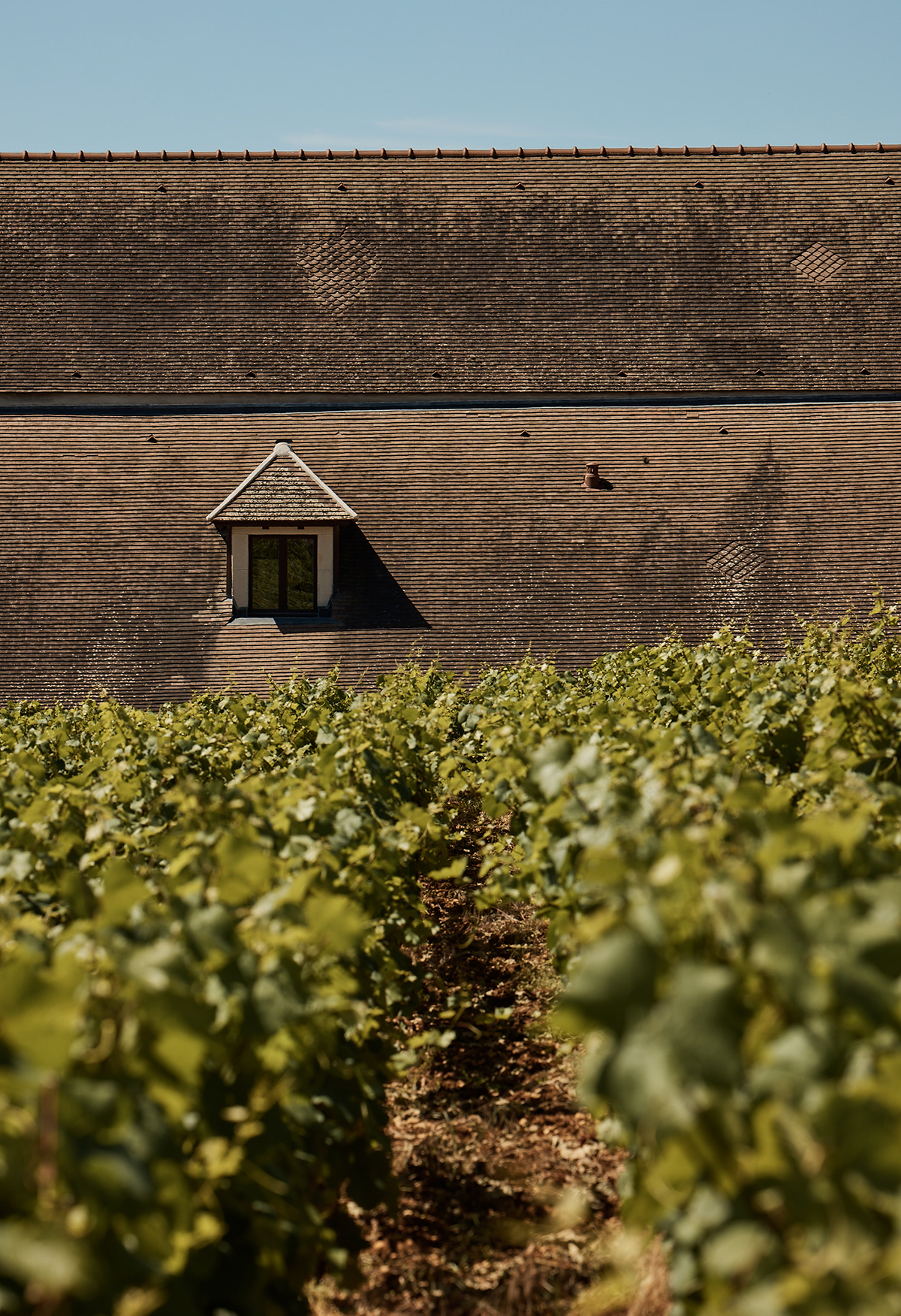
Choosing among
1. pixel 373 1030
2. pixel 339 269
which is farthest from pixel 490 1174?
pixel 339 269

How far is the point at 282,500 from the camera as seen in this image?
17.8 m

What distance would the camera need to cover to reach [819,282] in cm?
2162

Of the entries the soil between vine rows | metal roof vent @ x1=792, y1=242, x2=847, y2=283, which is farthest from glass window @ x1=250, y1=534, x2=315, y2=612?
the soil between vine rows

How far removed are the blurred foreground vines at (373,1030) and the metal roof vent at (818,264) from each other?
18945 millimetres

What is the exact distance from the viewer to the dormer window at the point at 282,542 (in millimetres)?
17625

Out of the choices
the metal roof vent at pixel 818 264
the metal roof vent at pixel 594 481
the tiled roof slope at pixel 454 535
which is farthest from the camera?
the metal roof vent at pixel 818 264

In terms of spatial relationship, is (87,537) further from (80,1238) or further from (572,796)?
(80,1238)

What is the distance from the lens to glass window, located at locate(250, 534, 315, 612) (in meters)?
17.8

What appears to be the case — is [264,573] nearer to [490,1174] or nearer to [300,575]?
[300,575]

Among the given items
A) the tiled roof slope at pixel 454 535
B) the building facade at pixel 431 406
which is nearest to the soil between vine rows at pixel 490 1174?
the tiled roof slope at pixel 454 535

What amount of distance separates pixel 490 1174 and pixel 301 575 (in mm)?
13968

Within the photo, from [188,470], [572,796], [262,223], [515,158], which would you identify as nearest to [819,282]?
[515,158]

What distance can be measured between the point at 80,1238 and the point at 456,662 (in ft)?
49.1

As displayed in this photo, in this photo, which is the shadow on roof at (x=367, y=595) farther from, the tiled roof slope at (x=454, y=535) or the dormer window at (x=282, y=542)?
the dormer window at (x=282, y=542)
